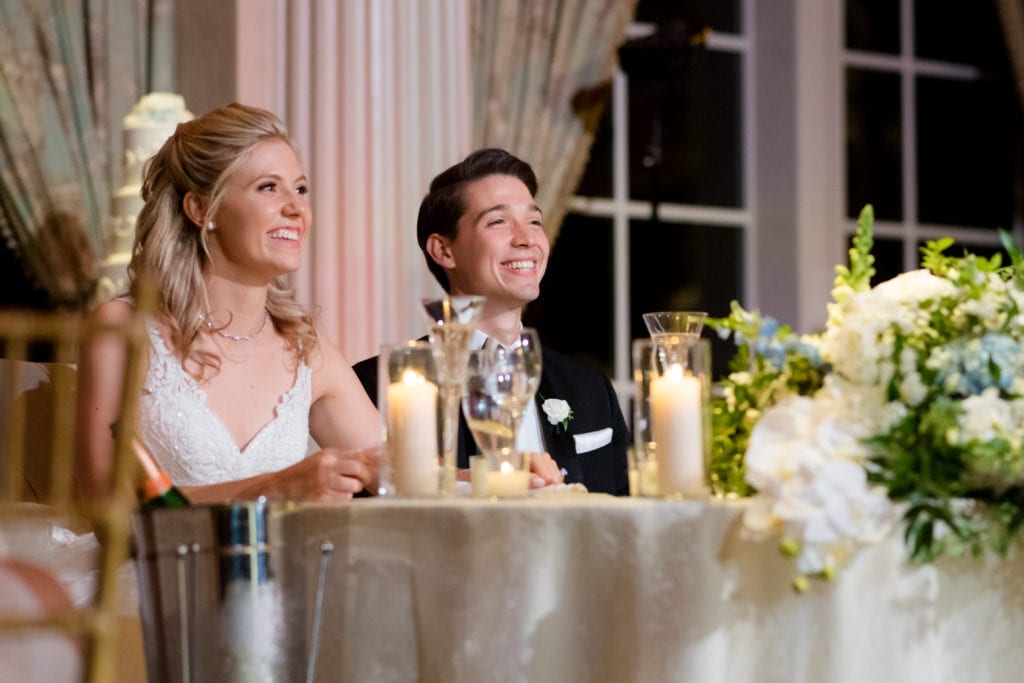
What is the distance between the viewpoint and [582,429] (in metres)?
3.25

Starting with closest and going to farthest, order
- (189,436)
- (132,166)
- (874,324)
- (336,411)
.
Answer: (874,324)
(189,436)
(336,411)
(132,166)

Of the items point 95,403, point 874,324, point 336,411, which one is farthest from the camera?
point 336,411

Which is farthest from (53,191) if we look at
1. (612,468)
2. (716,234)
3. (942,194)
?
(942,194)

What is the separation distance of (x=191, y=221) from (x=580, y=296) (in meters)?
3.00

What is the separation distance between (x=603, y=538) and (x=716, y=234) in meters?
4.47

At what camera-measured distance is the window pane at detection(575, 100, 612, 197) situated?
18.9 ft

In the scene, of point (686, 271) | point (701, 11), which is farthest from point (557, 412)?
point (701, 11)

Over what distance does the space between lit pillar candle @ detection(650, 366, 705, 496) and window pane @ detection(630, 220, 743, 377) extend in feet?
13.0

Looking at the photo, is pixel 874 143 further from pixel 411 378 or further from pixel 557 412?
pixel 411 378

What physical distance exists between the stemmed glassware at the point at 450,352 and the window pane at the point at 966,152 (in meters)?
4.86

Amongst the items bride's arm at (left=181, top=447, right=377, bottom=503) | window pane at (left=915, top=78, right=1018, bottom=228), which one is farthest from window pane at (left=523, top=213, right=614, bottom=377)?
bride's arm at (left=181, top=447, right=377, bottom=503)

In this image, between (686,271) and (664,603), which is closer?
(664,603)

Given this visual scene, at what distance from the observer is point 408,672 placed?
1750 millimetres

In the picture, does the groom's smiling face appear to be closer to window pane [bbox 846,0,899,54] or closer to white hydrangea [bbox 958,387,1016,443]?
white hydrangea [bbox 958,387,1016,443]
